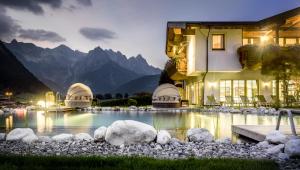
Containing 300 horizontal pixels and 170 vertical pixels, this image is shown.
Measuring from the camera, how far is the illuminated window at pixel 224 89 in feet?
92.6

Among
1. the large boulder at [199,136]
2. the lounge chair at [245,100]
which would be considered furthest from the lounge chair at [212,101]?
the large boulder at [199,136]

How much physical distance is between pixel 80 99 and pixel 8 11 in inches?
392

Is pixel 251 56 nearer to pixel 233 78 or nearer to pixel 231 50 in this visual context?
pixel 231 50

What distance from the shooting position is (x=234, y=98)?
28188mm

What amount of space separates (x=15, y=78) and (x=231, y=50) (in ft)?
168

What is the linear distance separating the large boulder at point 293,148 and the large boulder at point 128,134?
264 centimetres

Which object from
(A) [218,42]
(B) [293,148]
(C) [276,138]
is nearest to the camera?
(B) [293,148]

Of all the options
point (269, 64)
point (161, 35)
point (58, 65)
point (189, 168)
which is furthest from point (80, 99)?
point (58, 65)

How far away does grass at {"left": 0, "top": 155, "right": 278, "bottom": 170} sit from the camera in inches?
187

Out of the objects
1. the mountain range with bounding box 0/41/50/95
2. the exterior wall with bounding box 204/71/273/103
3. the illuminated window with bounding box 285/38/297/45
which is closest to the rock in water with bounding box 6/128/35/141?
the exterior wall with bounding box 204/71/273/103

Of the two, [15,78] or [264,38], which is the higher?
[264,38]

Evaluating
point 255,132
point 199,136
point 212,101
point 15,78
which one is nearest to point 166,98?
→ point 212,101

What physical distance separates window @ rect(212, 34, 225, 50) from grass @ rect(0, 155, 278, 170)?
2262 centimetres

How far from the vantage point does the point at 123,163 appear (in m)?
5.01
